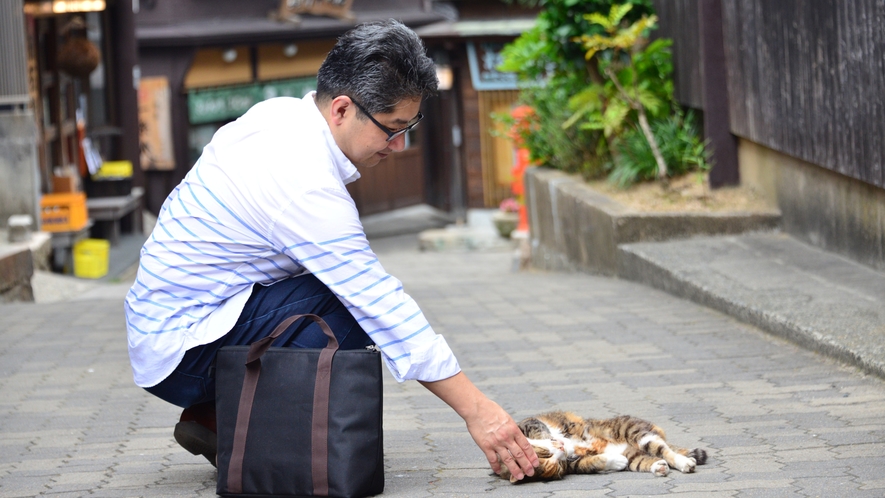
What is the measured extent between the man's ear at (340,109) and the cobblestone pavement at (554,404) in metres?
1.14

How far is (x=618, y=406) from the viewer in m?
4.16

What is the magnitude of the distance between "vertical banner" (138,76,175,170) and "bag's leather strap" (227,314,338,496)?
577 inches

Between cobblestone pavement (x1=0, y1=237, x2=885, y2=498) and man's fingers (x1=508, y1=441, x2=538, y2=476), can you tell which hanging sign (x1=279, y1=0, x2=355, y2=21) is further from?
man's fingers (x1=508, y1=441, x2=538, y2=476)

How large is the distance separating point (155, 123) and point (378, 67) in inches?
584

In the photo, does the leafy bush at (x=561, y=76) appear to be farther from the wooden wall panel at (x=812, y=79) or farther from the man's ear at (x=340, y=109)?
the man's ear at (x=340, y=109)

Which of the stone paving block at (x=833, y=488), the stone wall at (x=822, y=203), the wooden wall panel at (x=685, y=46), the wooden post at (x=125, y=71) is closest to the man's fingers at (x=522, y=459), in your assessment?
the stone paving block at (x=833, y=488)

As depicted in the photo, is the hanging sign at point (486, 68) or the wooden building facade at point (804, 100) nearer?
the wooden building facade at point (804, 100)

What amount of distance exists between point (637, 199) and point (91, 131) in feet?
29.3

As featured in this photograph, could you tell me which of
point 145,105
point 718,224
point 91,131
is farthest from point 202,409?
point 145,105

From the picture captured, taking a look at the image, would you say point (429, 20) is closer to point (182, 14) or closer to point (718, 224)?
point (182, 14)

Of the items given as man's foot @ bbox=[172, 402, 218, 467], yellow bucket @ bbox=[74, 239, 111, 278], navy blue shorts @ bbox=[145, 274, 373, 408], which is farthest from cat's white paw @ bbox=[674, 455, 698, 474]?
yellow bucket @ bbox=[74, 239, 111, 278]

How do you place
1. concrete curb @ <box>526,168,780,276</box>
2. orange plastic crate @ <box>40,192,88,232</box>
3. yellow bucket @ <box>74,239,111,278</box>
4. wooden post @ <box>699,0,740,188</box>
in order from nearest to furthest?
concrete curb @ <box>526,168,780,276</box>, wooden post @ <box>699,0,740,188</box>, orange plastic crate @ <box>40,192,88,232</box>, yellow bucket @ <box>74,239,111,278</box>

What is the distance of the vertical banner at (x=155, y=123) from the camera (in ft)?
55.4

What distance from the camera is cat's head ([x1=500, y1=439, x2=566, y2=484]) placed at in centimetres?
312
